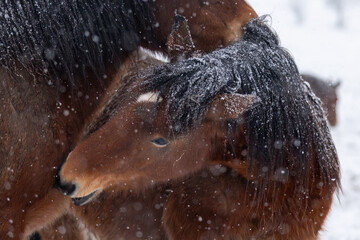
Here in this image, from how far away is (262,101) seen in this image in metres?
2.70

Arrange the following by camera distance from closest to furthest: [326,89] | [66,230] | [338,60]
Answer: [66,230] < [326,89] < [338,60]

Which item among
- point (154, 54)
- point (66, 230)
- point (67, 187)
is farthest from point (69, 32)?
point (66, 230)

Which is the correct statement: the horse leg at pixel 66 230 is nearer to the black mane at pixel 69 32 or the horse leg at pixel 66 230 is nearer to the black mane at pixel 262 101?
the black mane at pixel 69 32

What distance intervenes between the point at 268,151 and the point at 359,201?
12.0 feet

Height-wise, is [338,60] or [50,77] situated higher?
[50,77]

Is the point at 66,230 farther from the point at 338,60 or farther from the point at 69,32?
the point at 338,60

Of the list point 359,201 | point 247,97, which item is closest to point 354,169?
point 359,201

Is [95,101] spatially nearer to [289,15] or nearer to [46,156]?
[46,156]

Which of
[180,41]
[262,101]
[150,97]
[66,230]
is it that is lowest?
[66,230]

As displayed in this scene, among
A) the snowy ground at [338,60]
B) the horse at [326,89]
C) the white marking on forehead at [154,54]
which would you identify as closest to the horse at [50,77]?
the white marking on forehead at [154,54]

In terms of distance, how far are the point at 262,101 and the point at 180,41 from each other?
68cm

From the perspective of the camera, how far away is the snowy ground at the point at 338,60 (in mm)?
5656

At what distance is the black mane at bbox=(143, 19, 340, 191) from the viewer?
2639mm

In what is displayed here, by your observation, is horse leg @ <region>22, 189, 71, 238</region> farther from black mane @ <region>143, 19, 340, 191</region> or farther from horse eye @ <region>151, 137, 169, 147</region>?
black mane @ <region>143, 19, 340, 191</region>
